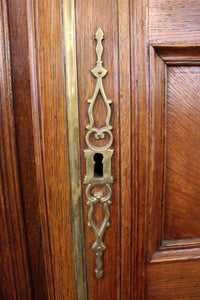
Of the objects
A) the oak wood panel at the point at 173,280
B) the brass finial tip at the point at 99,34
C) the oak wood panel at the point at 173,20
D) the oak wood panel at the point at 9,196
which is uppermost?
the oak wood panel at the point at 173,20

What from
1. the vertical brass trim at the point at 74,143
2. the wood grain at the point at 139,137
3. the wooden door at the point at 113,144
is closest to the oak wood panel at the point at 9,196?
the wooden door at the point at 113,144

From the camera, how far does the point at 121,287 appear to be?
375 mm

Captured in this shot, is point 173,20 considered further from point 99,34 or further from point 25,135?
point 25,135

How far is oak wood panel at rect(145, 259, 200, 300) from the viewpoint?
1.26 ft

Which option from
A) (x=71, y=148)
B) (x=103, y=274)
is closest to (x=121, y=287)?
(x=103, y=274)

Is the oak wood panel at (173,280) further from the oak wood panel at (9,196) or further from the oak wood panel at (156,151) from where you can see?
the oak wood panel at (9,196)

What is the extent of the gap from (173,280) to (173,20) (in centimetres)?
49

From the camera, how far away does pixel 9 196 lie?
1.22 feet

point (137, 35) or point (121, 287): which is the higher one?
point (137, 35)

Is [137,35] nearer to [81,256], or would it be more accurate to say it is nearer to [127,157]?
[127,157]

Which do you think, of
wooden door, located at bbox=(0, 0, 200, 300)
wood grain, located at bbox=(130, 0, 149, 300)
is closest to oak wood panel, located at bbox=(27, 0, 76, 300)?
wooden door, located at bbox=(0, 0, 200, 300)

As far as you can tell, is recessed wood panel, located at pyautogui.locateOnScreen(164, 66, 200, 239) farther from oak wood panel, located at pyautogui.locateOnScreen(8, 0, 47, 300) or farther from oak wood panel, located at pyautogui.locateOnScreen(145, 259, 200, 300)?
oak wood panel, located at pyautogui.locateOnScreen(8, 0, 47, 300)

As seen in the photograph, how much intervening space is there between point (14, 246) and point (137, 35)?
0.46 m

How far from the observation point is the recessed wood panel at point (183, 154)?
13.8 inches
